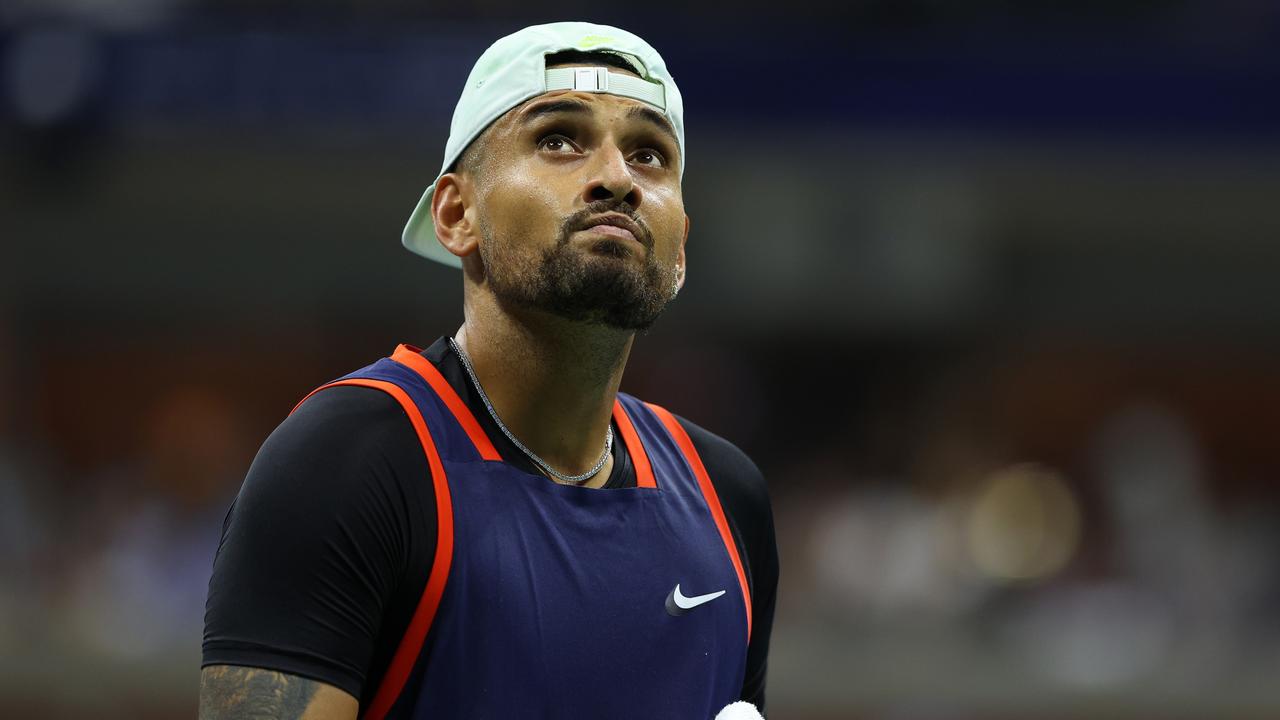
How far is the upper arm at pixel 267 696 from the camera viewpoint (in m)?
2.30

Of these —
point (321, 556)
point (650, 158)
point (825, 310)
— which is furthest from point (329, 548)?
point (825, 310)

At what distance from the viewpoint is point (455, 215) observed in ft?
9.60

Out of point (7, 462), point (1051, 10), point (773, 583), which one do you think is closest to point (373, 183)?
point (7, 462)

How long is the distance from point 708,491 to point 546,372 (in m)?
0.43

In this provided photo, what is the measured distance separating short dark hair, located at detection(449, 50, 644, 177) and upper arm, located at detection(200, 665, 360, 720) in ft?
3.17

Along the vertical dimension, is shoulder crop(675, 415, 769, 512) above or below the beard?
below

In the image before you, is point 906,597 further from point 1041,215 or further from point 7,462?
point 7,462

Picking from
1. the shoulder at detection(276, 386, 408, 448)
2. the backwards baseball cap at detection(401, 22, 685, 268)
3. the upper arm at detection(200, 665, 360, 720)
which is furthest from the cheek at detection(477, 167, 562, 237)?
the upper arm at detection(200, 665, 360, 720)

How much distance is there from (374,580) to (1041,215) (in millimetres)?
15697

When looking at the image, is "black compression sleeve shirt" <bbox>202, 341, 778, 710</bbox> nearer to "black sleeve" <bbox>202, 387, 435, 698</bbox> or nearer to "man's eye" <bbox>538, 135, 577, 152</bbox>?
"black sleeve" <bbox>202, 387, 435, 698</bbox>

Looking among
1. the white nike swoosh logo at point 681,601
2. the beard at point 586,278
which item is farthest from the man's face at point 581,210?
the white nike swoosh logo at point 681,601

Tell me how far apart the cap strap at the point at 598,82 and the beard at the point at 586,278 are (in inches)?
8.9

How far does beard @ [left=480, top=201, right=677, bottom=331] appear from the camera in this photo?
2.69 metres

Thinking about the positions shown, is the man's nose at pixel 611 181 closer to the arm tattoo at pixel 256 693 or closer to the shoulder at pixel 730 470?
the shoulder at pixel 730 470
